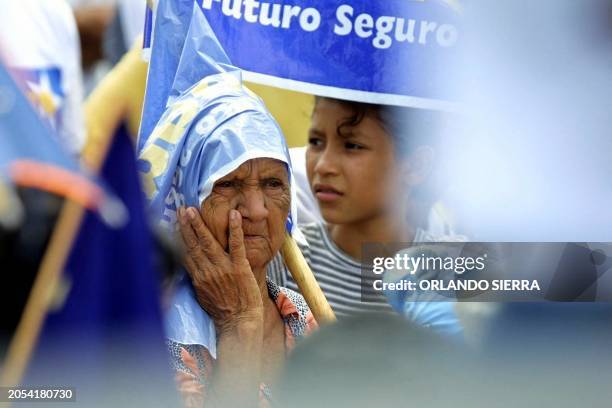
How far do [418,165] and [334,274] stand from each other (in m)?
0.42

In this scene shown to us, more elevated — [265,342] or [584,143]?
[584,143]

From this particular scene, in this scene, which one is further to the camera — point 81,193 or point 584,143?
point 584,143

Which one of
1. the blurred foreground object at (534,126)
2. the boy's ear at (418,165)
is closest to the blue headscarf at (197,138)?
the boy's ear at (418,165)

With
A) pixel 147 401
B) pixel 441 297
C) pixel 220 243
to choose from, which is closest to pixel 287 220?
pixel 220 243

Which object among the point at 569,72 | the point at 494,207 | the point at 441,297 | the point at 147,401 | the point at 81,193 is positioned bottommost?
the point at 147,401

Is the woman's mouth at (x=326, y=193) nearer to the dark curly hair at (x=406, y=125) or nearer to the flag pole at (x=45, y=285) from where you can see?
the dark curly hair at (x=406, y=125)

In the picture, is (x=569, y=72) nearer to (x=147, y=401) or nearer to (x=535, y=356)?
(x=535, y=356)

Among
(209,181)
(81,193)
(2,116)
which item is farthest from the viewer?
(209,181)

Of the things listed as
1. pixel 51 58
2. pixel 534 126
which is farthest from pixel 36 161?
pixel 534 126

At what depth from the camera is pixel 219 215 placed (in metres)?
3.84

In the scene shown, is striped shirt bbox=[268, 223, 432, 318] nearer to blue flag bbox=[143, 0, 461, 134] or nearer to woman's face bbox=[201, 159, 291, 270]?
woman's face bbox=[201, 159, 291, 270]

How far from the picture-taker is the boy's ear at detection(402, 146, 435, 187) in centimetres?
387

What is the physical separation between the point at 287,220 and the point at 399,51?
615mm

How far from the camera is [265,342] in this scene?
3.93 meters
